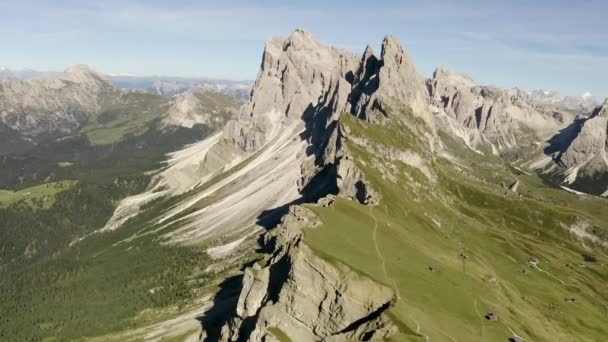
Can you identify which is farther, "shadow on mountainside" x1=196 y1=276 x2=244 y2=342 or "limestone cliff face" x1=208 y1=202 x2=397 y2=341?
"shadow on mountainside" x1=196 y1=276 x2=244 y2=342

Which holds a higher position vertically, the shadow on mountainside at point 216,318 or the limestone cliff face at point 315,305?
the limestone cliff face at point 315,305

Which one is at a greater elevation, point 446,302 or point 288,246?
point 288,246

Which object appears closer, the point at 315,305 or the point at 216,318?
the point at 315,305

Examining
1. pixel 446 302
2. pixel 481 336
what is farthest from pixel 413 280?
pixel 481 336

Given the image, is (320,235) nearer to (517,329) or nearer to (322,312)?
(322,312)

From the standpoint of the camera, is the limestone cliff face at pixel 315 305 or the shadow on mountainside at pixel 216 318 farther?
the shadow on mountainside at pixel 216 318

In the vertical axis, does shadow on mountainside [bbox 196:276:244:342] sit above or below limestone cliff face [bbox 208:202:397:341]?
below

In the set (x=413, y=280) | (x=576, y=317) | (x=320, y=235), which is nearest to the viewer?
(x=413, y=280)

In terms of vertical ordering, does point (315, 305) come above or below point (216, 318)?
above
